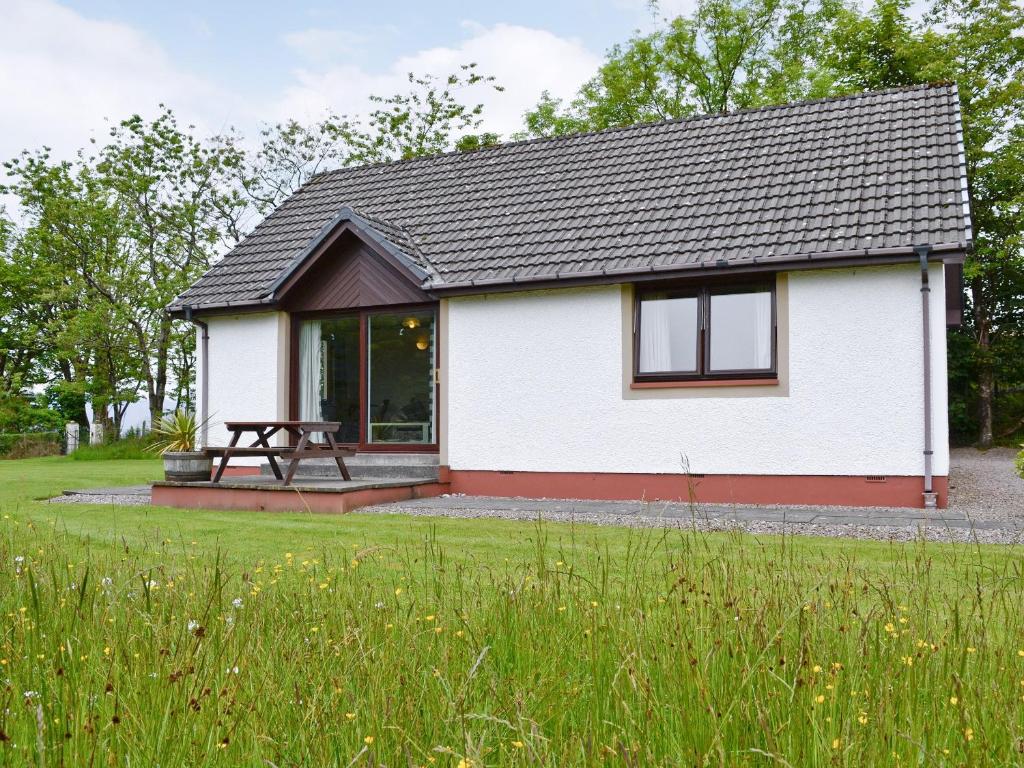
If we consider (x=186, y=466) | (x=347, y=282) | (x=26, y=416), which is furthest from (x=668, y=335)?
(x=26, y=416)

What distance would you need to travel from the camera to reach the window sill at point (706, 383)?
35.6 feet

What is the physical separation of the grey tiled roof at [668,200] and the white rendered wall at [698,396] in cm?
57

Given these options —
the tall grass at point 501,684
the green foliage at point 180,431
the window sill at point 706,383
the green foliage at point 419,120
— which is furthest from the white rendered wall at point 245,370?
the green foliage at point 419,120

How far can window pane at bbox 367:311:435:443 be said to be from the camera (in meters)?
13.3

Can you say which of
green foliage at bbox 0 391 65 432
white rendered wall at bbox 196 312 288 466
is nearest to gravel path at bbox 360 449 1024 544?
white rendered wall at bbox 196 312 288 466

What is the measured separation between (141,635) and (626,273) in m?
8.87

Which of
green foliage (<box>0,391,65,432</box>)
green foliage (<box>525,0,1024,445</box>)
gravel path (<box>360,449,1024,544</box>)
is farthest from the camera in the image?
green foliage (<box>0,391,65,432</box>)

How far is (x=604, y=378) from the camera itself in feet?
38.1

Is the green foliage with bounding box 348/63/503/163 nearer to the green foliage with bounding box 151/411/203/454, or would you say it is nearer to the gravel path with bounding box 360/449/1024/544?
the green foliage with bounding box 151/411/203/454

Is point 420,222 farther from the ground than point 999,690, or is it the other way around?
point 420,222

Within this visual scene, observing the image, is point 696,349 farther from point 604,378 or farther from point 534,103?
point 534,103

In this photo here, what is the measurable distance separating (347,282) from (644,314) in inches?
190

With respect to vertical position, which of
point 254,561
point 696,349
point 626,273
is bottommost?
point 254,561

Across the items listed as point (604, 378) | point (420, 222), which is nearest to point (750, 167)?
point (604, 378)
